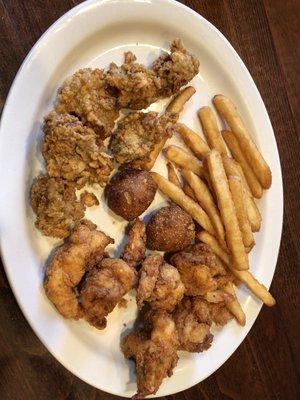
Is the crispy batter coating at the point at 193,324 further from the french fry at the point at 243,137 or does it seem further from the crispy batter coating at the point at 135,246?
the french fry at the point at 243,137

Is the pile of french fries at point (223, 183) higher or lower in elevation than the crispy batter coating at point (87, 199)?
lower

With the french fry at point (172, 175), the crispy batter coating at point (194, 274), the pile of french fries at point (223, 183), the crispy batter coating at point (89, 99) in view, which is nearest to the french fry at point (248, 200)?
the pile of french fries at point (223, 183)

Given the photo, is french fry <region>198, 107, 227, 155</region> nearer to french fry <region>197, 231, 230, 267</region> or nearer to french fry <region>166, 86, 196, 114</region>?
french fry <region>166, 86, 196, 114</region>

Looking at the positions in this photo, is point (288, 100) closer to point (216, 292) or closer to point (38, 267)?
point (216, 292)

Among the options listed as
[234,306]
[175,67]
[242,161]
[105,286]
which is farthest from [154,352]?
[175,67]

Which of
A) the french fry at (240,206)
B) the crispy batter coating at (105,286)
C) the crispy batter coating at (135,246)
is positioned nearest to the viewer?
the crispy batter coating at (105,286)

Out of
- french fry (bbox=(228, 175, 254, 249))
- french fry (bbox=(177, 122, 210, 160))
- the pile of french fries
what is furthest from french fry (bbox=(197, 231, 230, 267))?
french fry (bbox=(177, 122, 210, 160))
